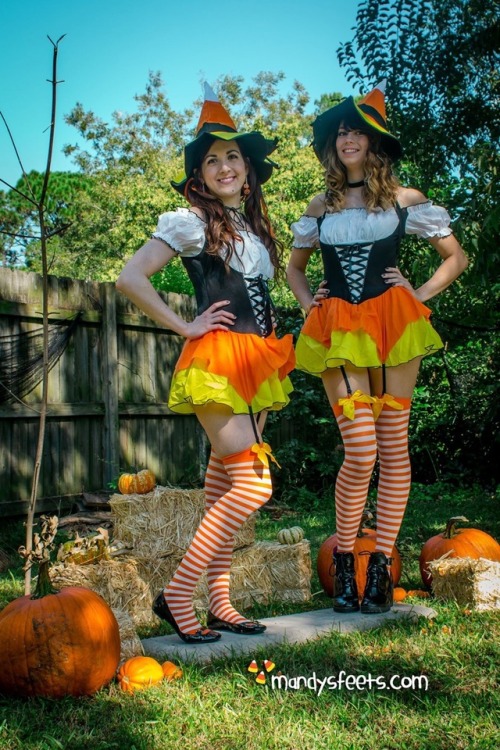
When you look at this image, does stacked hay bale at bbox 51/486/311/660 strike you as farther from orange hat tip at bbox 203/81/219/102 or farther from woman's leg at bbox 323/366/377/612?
orange hat tip at bbox 203/81/219/102

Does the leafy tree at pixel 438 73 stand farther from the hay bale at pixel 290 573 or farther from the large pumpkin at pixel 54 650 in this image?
the large pumpkin at pixel 54 650

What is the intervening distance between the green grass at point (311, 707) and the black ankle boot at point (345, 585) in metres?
0.29

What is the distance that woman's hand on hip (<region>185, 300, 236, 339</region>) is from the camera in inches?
114

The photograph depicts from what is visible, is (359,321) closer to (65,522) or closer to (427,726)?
Answer: (427,726)

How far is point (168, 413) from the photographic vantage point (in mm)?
7770

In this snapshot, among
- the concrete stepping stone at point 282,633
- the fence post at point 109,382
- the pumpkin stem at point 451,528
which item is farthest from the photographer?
the fence post at point 109,382

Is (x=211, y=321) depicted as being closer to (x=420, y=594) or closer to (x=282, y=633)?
(x=282, y=633)

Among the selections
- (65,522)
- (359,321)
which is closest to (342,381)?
(359,321)

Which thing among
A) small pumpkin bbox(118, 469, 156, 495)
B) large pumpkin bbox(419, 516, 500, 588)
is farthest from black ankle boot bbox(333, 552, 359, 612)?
small pumpkin bbox(118, 469, 156, 495)

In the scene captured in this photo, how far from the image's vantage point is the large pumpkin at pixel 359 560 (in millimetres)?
3510

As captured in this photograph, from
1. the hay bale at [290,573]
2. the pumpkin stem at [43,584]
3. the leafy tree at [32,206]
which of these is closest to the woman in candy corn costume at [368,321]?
the hay bale at [290,573]

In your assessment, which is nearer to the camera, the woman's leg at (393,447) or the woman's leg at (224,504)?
the woman's leg at (224,504)

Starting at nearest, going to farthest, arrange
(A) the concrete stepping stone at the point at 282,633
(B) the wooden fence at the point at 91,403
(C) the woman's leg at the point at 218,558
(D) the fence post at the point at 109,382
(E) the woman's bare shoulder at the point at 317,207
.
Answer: (A) the concrete stepping stone at the point at 282,633
(C) the woman's leg at the point at 218,558
(E) the woman's bare shoulder at the point at 317,207
(B) the wooden fence at the point at 91,403
(D) the fence post at the point at 109,382

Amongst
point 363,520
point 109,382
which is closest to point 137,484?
point 363,520
